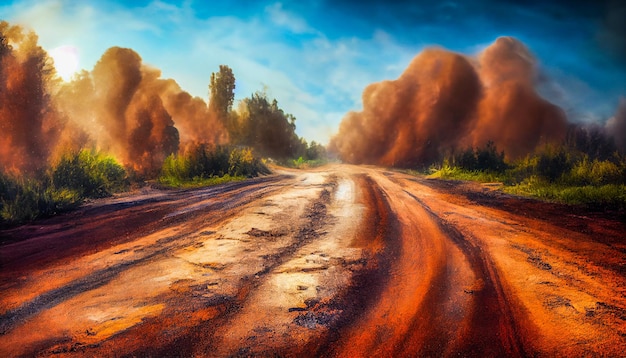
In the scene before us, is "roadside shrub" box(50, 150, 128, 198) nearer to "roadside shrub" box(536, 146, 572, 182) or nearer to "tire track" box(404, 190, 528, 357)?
"tire track" box(404, 190, 528, 357)

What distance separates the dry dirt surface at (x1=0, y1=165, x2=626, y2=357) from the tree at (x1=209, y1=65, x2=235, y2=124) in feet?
84.0

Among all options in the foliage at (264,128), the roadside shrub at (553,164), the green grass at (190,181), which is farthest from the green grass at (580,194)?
the foliage at (264,128)

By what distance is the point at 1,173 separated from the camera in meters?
6.84

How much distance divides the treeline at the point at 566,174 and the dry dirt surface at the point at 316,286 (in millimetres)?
1666

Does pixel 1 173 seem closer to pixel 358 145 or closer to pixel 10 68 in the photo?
pixel 10 68

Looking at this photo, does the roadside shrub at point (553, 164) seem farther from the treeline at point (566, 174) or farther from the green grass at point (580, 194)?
the green grass at point (580, 194)

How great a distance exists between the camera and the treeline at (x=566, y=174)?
7.21 meters

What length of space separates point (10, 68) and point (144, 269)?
9.71 metres

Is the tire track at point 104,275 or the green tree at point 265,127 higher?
the green tree at point 265,127

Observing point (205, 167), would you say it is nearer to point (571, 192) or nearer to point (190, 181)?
point (190, 181)

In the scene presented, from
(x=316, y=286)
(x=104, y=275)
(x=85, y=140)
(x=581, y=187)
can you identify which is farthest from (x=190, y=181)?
(x=581, y=187)

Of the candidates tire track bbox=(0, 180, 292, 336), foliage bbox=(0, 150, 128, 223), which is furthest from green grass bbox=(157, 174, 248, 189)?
tire track bbox=(0, 180, 292, 336)

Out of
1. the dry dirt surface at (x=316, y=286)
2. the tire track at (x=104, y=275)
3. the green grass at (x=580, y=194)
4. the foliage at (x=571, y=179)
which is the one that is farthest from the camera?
the foliage at (x=571, y=179)

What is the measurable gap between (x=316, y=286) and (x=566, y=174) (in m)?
9.88
